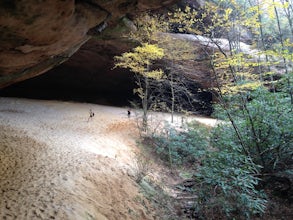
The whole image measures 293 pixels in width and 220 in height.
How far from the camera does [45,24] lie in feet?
15.7

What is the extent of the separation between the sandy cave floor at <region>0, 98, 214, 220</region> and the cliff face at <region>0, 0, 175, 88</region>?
2.65 meters

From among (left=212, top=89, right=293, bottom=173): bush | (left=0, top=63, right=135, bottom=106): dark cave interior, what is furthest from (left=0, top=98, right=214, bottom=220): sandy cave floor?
(left=0, top=63, right=135, bottom=106): dark cave interior

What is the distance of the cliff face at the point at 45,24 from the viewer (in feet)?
14.0

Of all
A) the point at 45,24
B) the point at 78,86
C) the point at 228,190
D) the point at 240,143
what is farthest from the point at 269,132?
the point at 78,86

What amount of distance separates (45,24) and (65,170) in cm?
414

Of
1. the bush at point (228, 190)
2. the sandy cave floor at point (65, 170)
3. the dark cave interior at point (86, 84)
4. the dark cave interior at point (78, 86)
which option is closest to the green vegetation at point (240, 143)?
the bush at point (228, 190)

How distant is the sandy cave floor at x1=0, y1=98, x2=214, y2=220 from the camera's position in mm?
5309

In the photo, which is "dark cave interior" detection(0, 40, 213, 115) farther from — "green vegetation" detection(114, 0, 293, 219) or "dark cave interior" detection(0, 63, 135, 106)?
"green vegetation" detection(114, 0, 293, 219)

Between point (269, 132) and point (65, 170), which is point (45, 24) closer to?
point (65, 170)

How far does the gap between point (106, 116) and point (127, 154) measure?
5.75 m

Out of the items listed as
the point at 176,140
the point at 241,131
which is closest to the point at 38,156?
the point at 176,140

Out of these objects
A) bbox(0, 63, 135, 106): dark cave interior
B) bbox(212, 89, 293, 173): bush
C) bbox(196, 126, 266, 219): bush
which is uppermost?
bbox(0, 63, 135, 106): dark cave interior

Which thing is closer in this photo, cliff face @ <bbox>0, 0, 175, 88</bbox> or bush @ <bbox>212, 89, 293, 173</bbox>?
cliff face @ <bbox>0, 0, 175, 88</bbox>

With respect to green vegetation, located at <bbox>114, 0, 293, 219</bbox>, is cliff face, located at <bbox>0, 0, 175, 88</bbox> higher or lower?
higher
